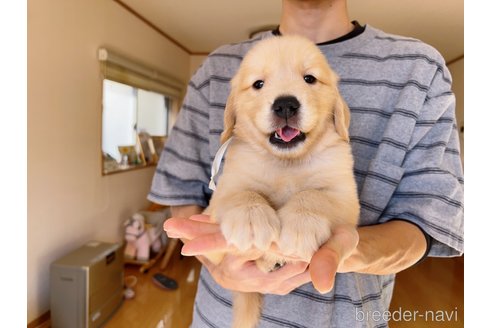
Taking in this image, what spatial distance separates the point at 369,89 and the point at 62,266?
2.07 m

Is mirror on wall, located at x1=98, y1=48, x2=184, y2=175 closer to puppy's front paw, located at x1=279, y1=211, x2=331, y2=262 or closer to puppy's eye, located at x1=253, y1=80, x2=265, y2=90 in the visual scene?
puppy's eye, located at x1=253, y1=80, x2=265, y2=90

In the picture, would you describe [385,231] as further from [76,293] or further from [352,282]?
[76,293]

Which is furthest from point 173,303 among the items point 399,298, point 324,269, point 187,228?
point 324,269

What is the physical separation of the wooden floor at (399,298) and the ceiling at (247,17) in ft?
1.91

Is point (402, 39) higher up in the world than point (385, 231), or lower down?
higher up

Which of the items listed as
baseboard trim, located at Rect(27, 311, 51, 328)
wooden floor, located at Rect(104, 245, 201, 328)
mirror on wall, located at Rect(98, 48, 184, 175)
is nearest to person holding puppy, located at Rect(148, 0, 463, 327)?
wooden floor, located at Rect(104, 245, 201, 328)

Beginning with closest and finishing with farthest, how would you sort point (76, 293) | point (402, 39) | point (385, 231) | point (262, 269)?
1. point (262, 269)
2. point (385, 231)
3. point (402, 39)
4. point (76, 293)

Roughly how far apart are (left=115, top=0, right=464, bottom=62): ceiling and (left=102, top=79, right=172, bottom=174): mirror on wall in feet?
1.27

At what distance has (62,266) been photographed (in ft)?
6.68

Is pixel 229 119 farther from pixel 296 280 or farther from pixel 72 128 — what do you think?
pixel 72 128

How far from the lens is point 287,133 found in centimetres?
47

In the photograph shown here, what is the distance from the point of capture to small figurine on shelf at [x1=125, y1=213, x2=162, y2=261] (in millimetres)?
1639

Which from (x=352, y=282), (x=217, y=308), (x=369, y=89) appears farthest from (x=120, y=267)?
(x=369, y=89)

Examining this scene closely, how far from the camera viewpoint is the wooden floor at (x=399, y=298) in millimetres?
766
